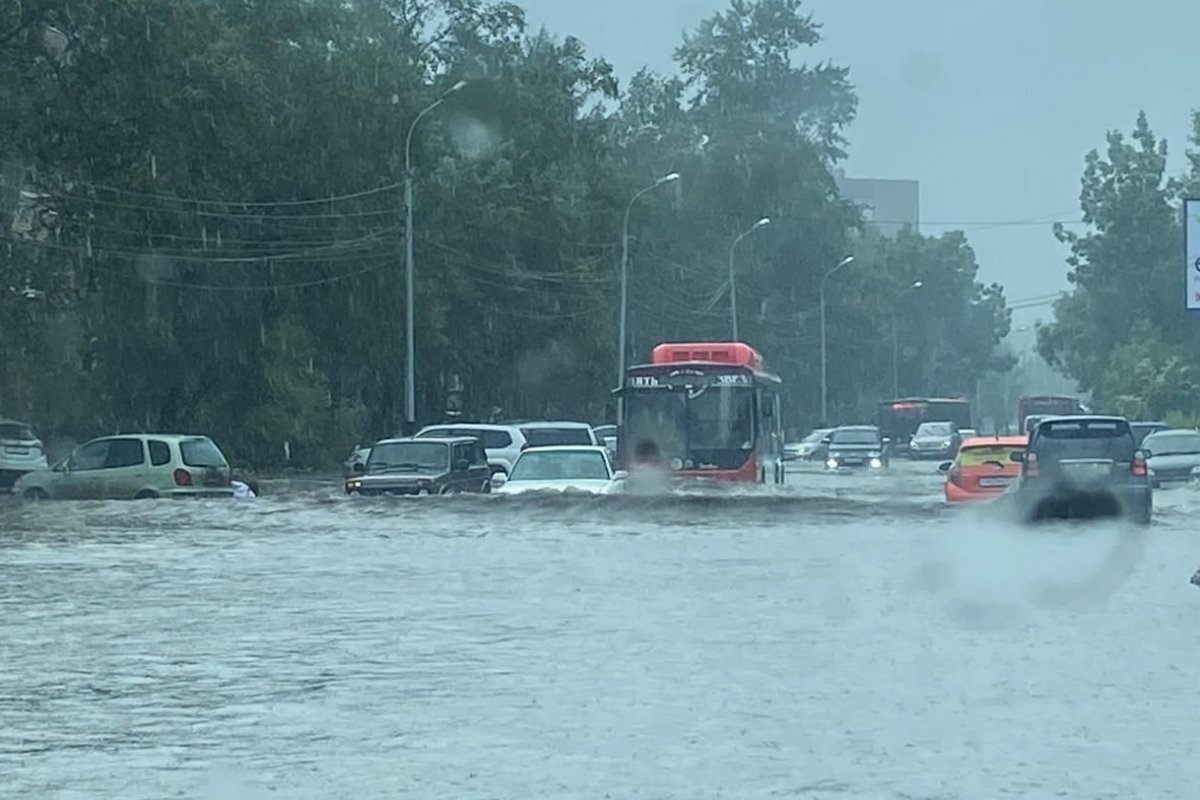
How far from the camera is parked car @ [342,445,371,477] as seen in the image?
149ft

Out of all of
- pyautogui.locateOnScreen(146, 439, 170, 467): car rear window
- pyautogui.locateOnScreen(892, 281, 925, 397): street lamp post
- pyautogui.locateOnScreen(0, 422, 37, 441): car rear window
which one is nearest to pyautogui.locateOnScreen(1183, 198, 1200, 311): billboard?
pyautogui.locateOnScreen(0, 422, 37, 441): car rear window

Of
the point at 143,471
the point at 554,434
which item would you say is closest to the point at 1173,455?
the point at 554,434

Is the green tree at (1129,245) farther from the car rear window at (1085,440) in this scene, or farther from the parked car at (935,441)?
the car rear window at (1085,440)

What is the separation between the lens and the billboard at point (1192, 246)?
62.1m

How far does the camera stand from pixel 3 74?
51.0 meters

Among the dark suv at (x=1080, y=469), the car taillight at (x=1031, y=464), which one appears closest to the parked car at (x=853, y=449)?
the dark suv at (x=1080, y=469)

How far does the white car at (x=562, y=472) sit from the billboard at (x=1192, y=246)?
27.7 m

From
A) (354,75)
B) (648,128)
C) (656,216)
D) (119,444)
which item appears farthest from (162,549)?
(648,128)

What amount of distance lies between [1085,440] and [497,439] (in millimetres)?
20693

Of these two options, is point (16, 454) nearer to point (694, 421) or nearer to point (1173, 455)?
point (694, 421)

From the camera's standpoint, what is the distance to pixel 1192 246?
205 ft

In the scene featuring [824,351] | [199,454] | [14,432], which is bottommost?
[199,454]

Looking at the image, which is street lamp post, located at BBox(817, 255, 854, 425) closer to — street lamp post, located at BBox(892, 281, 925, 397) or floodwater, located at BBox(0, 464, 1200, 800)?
street lamp post, located at BBox(892, 281, 925, 397)

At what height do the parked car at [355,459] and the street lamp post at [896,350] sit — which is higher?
the street lamp post at [896,350]
